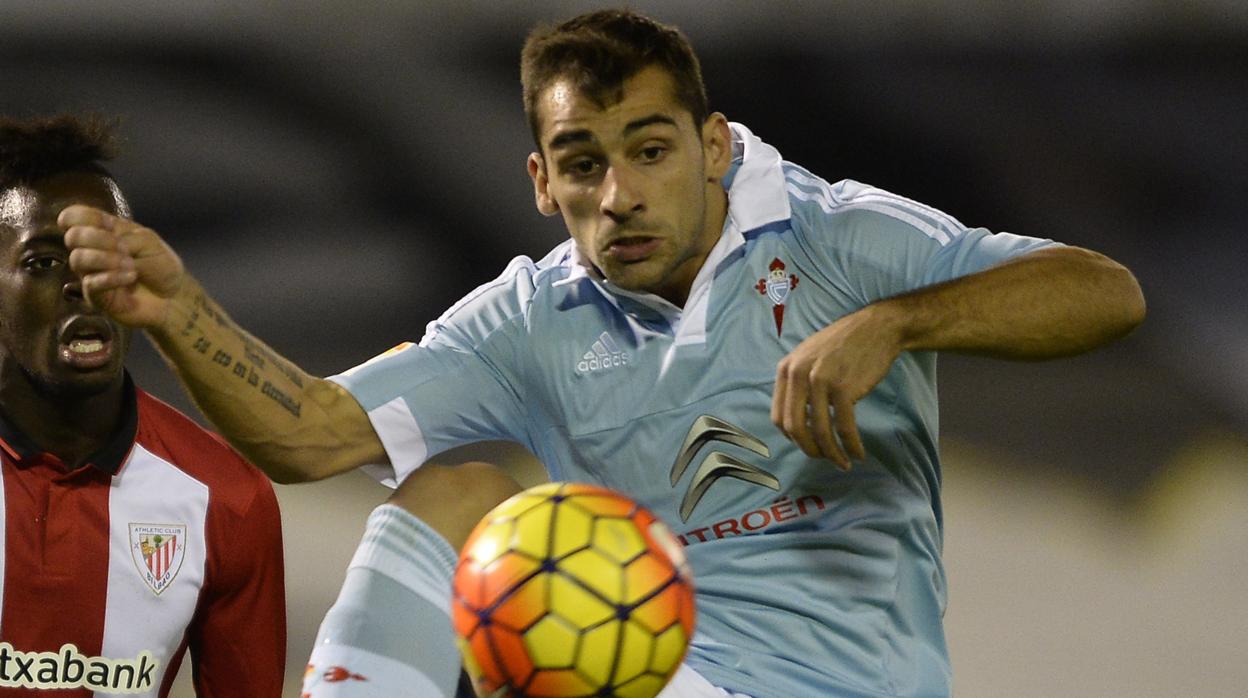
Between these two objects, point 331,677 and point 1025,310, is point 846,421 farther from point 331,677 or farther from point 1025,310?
point 331,677

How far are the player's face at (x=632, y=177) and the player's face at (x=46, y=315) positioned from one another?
656 mm

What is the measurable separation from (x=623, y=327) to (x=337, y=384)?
1.17 feet

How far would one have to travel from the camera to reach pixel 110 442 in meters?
2.19

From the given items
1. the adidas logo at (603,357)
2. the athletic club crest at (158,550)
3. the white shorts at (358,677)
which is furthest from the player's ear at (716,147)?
the athletic club crest at (158,550)

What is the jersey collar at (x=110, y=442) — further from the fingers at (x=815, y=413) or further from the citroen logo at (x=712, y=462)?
the fingers at (x=815, y=413)

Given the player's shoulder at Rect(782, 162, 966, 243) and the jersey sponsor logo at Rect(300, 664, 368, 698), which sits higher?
the player's shoulder at Rect(782, 162, 966, 243)

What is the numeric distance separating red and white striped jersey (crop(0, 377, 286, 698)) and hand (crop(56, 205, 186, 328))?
2.06ft

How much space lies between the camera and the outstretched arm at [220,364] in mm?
1559

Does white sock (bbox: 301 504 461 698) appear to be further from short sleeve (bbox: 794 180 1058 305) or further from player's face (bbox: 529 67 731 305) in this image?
short sleeve (bbox: 794 180 1058 305)

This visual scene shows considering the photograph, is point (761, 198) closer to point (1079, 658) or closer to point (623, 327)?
point (623, 327)

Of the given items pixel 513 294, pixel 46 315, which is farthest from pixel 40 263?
pixel 513 294

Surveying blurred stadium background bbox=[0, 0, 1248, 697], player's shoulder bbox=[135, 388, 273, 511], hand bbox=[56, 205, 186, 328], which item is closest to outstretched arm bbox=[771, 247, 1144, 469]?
hand bbox=[56, 205, 186, 328]

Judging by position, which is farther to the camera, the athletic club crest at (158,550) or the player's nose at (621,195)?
the athletic club crest at (158,550)

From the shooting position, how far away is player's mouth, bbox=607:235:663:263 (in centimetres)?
188
